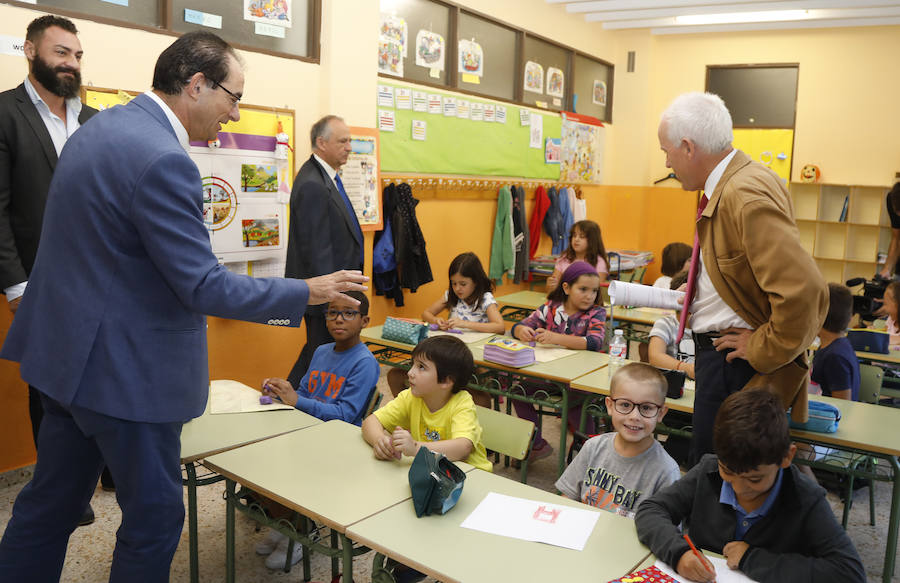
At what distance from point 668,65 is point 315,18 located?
568cm

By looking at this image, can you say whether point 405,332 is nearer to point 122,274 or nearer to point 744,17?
point 122,274

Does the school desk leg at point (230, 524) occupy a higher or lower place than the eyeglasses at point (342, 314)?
lower

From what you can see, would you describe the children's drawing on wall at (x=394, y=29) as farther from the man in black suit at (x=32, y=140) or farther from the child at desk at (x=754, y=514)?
the child at desk at (x=754, y=514)

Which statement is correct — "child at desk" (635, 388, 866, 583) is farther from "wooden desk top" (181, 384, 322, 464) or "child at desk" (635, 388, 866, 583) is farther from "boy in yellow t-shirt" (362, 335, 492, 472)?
"wooden desk top" (181, 384, 322, 464)

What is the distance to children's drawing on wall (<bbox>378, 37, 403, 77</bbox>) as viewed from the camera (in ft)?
18.2

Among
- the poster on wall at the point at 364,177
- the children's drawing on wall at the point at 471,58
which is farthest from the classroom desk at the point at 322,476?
the children's drawing on wall at the point at 471,58

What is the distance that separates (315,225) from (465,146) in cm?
278

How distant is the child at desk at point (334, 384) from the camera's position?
2.77m

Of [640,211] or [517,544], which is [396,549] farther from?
[640,211]

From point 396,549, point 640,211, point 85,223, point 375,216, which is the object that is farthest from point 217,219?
point 640,211

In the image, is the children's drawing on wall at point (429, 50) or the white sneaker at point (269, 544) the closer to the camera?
the white sneaker at point (269, 544)

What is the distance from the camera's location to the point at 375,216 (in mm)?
5434

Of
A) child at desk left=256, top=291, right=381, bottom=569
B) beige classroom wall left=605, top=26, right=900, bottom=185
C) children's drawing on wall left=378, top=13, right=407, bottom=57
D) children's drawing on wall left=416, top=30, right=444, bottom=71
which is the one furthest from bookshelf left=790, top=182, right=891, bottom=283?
child at desk left=256, top=291, right=381, bottom=569

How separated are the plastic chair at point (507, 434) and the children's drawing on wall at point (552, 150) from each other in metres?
5.26
